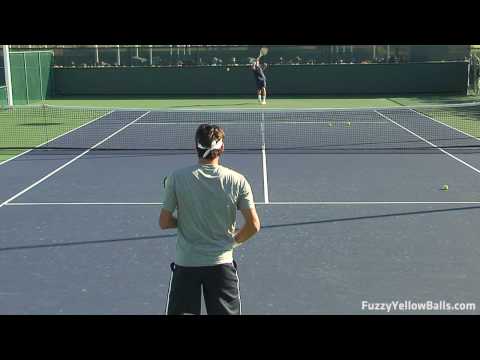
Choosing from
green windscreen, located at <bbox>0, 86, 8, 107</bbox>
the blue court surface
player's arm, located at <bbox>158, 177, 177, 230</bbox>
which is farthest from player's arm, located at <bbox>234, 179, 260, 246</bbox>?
green windscreen, located at <bbox>0, 86, 8, 107</bbox>

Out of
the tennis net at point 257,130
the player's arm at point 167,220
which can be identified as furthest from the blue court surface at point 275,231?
the player's arm at point 167,220

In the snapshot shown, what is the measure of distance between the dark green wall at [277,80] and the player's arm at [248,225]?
29.8 metres

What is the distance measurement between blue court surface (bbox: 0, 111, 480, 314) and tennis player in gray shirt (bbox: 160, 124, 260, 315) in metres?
2.05

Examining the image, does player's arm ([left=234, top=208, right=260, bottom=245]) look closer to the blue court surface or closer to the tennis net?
the blue court surface

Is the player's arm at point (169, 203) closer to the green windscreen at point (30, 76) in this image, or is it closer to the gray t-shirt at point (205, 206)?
the gray t-shirt at point (205, 206)

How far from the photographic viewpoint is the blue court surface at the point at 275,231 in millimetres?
6879

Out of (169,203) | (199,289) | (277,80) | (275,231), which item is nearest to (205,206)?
(169,203)

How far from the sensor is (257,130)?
2116cm

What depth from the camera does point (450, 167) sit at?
14156 mm

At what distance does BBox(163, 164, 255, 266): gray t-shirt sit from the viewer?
4461 mm
